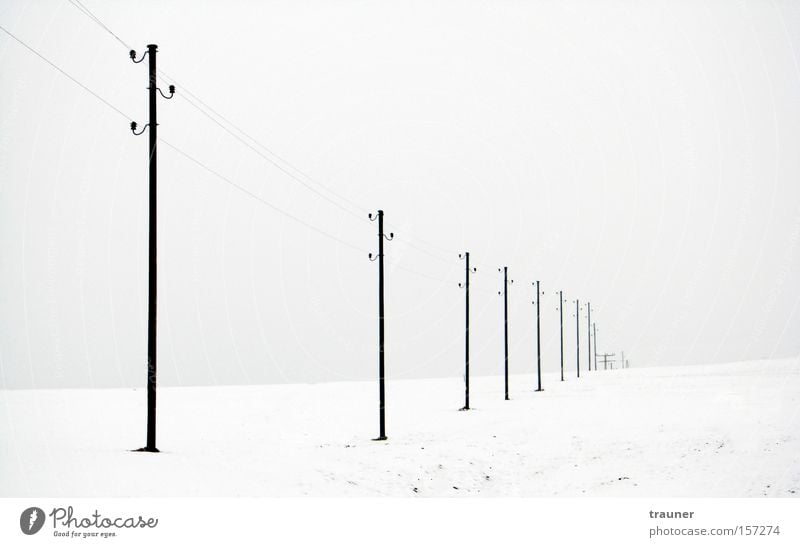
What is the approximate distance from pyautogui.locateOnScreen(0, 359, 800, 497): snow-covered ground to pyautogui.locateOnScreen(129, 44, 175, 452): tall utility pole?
49.3 inches

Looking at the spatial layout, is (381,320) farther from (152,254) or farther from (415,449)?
(152,254)

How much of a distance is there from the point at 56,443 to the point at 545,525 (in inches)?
602

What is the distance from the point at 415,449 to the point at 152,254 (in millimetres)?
12983

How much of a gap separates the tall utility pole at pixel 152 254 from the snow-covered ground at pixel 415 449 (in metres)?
1.25

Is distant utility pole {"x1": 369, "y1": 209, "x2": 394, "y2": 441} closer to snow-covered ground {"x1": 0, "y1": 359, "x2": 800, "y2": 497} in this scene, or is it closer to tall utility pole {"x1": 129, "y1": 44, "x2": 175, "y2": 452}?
snow-covered ground {"x1": 0, "y1": 359, "x2": 800, "y2": 497}

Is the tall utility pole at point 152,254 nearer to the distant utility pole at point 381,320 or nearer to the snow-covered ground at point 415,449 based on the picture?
the snow-covered ground at point 415,449

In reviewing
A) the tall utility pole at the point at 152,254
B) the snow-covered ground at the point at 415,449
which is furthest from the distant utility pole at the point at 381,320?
the tall utility pole at the point at 152,254

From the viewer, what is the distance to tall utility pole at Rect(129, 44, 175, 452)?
22234 mm

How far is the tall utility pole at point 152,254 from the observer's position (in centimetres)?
2223

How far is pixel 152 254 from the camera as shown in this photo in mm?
23016

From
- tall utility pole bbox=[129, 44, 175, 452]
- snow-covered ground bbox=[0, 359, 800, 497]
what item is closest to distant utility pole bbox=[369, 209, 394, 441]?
snow-covered ground bbox=[0, 359, 800, 497]

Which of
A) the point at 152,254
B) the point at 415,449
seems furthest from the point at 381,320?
the point at 152,254

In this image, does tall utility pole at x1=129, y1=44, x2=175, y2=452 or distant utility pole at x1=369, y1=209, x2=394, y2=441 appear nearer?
tall utility pole at x1=129, y1=44, x2=175, y2=452

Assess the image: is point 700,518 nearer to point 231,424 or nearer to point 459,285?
point 231,424
